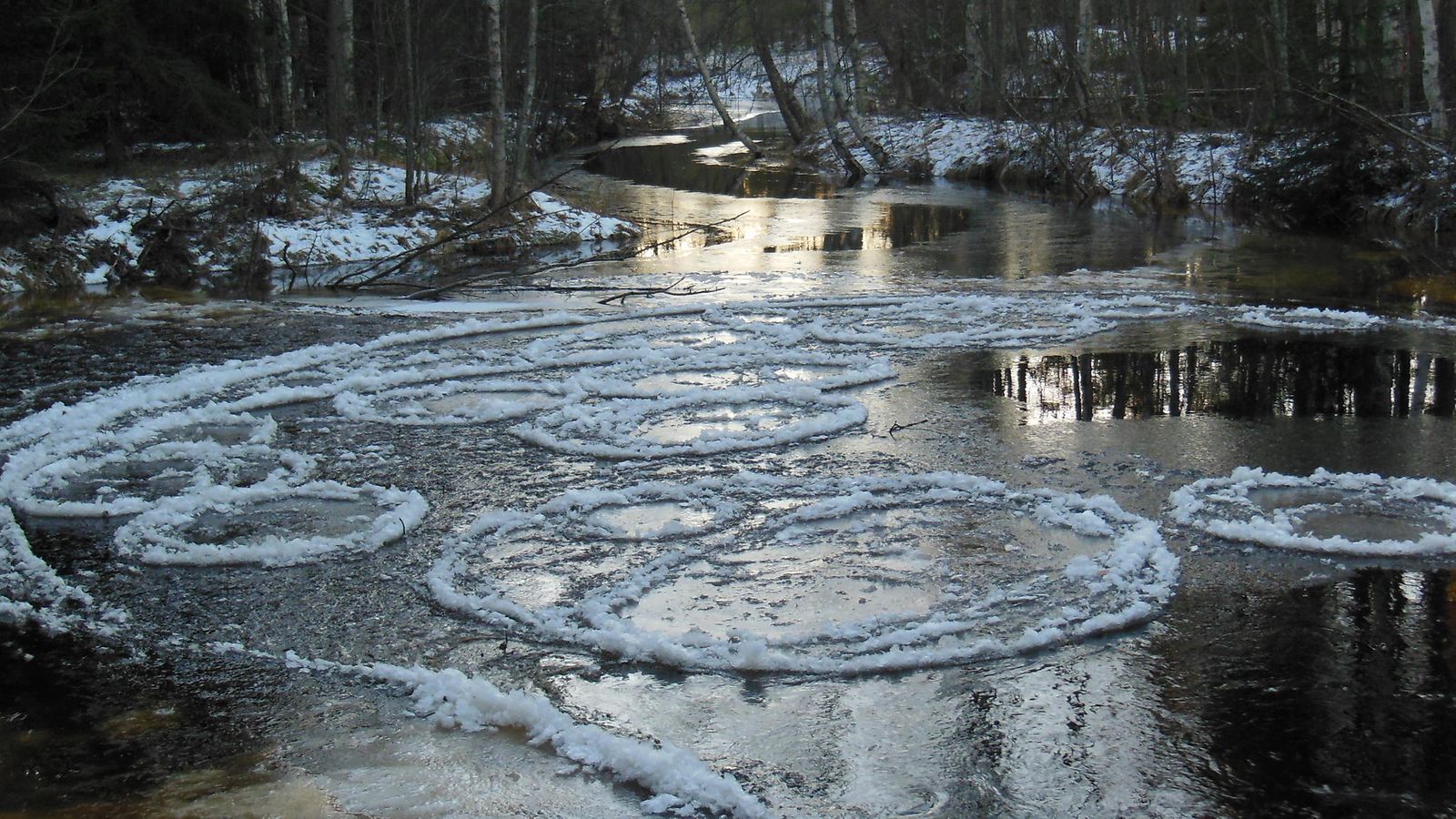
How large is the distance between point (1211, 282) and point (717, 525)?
9953 millimetres

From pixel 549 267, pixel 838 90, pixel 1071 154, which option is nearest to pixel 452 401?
pixel 549 267

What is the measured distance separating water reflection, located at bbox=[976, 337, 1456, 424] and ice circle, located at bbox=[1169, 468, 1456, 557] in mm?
1680

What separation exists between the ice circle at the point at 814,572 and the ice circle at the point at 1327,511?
50 centimetres

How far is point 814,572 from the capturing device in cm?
611

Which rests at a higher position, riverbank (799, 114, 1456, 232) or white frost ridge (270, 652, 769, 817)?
riverbank (799, 114, 1456, 232)

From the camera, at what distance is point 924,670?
5066 mm

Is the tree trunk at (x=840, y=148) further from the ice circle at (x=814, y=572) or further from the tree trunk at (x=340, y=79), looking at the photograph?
the ice circle at (x=814, y=572)

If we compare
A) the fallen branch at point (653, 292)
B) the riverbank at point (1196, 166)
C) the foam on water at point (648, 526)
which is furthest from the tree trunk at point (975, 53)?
the foam on water at point (648, 526)

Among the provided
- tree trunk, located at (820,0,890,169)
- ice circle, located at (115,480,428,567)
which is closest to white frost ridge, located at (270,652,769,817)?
ice circle, located at (115,480,428,567)

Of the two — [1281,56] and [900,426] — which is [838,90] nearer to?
[1281,56]

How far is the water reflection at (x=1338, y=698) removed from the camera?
13.3ft

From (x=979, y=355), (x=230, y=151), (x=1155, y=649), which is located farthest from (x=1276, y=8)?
(x=1155, y=649)

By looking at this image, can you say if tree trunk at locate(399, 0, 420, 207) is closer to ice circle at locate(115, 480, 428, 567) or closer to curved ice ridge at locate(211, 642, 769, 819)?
ice circle at locate(115, 480, 428, 567)

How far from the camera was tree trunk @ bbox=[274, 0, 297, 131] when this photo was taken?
2325 cm
